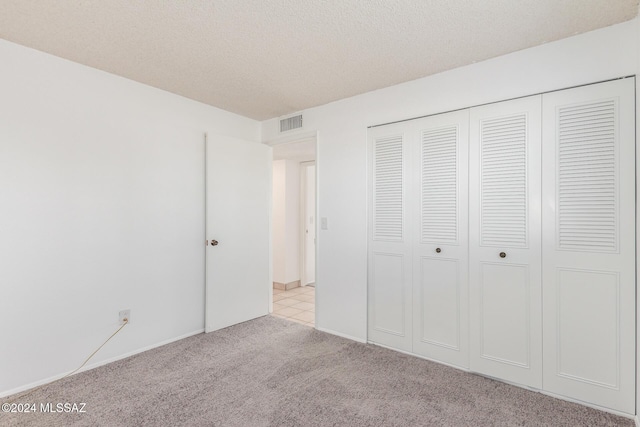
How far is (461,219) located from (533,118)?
0.84m

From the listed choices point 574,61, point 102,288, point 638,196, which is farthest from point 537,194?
point 102,288

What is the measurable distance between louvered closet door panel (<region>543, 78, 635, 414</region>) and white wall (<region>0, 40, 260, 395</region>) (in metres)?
3.03

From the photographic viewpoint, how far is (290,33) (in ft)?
6.70

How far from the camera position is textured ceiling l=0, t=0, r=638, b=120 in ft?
5.88

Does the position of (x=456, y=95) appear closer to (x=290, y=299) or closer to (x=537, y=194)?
(x=537, y=194)

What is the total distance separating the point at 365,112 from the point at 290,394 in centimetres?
244

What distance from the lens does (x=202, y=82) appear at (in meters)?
2.81

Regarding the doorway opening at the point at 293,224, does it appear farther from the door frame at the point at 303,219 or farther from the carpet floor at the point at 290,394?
the carpet floor at the point at 290,394

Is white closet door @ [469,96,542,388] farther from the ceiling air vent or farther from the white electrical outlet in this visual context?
the white electrical outlet

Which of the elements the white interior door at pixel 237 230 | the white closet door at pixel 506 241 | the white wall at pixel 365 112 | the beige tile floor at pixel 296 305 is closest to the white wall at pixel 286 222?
the beige tile floor at pixel 296 305

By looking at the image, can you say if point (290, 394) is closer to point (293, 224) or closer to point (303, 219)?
point (293, 224)

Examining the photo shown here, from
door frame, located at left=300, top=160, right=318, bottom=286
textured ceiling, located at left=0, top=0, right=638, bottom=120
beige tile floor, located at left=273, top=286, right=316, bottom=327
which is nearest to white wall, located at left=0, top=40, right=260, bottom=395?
textured ceiling, located at left=0, top=0, right=638, bottom=120

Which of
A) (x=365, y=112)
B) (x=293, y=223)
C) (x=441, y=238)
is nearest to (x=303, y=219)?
(x=293, y=223)

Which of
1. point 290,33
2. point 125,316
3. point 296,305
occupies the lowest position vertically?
point 296,305
